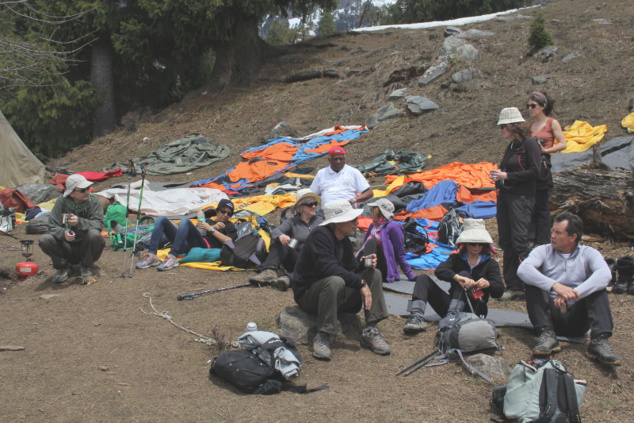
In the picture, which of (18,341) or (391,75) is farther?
(391,75)

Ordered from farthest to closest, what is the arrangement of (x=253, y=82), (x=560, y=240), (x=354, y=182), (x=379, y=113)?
(x=253, y=82) → (x=379, y=113) → (x=354, y=182) → (x=560, y=240)

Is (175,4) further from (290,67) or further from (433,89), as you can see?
(433,89)

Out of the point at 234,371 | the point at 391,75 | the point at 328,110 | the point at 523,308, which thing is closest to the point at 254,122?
the point at 328,110

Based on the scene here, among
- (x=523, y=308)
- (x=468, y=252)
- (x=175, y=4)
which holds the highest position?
(x=175, y=4)

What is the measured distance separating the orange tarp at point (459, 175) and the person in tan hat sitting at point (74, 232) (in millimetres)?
5248

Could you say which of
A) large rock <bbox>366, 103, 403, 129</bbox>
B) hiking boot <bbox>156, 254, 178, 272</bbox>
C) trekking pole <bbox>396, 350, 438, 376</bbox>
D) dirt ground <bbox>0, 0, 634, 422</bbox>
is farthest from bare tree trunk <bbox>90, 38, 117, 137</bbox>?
trekking pole <bbox>396, 350, 438, 376</bbox>

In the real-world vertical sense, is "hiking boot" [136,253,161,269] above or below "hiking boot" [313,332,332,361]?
below

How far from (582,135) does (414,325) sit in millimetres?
6657

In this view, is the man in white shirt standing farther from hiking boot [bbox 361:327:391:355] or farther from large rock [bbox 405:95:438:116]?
large rock [bbox 405:95:438:116]

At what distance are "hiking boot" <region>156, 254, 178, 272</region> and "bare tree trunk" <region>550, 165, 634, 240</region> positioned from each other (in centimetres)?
454

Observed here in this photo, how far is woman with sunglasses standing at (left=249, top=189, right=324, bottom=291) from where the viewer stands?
20.5ft

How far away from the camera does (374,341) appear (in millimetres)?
4383

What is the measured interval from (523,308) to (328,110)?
43.0 ft

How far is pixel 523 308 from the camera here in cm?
537
